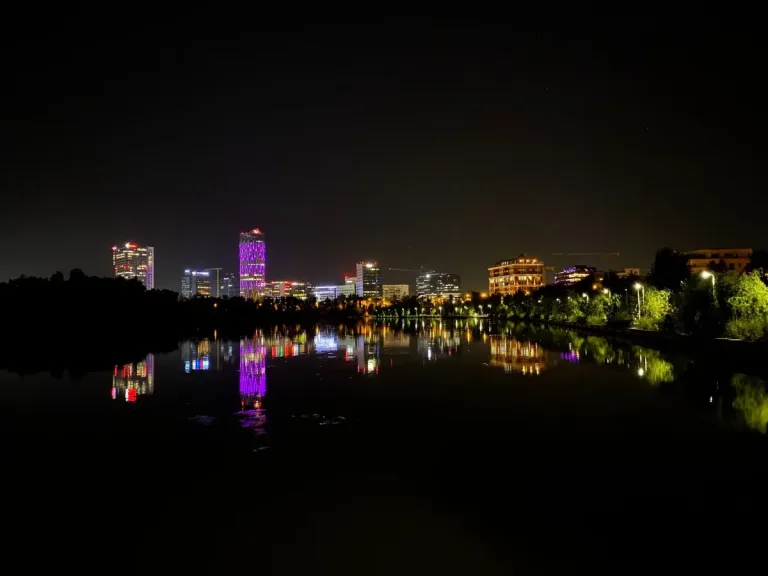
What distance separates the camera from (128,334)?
54.4m

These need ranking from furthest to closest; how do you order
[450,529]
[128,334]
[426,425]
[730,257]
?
[730,257], [128,334], [426,425], [450,529]

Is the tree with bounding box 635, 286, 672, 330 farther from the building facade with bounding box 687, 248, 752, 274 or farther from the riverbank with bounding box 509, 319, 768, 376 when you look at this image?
the building facade with bounding box 687, 248, 752, 274

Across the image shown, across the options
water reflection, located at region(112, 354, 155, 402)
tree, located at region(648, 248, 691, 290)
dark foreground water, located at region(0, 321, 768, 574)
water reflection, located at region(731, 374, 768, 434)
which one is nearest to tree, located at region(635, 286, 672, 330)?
tree, located at region(648, 248, 691, 290)

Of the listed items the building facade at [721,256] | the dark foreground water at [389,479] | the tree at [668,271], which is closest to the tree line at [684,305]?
the tree at [668,271]

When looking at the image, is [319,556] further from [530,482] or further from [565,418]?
[565,418]

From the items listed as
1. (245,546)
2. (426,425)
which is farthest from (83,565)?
(426,425)

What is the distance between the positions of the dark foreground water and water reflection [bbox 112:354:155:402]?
0.42 m

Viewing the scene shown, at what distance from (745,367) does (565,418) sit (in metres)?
13.3

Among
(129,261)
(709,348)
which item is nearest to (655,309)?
(709,348)

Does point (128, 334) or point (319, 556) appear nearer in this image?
point (319, 556)

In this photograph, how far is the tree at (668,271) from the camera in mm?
61781

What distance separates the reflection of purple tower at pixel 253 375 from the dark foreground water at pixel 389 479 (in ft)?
0.79

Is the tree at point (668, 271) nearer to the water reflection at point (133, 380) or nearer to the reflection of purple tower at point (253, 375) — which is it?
the reflection of purple tower at point (253, 375)

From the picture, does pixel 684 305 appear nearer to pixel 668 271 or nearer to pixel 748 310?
pixel 748 310
